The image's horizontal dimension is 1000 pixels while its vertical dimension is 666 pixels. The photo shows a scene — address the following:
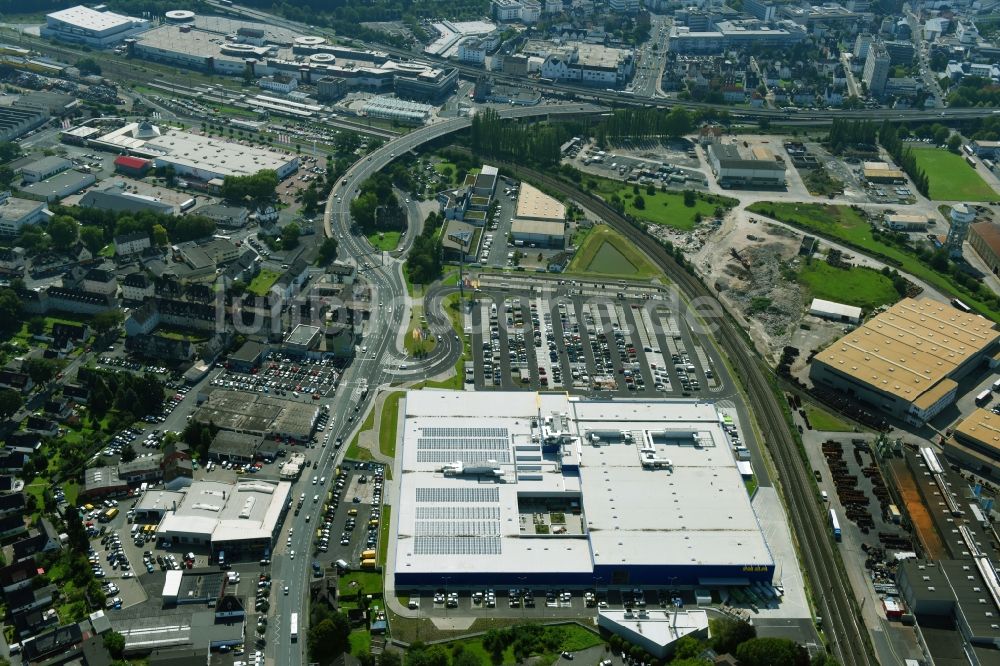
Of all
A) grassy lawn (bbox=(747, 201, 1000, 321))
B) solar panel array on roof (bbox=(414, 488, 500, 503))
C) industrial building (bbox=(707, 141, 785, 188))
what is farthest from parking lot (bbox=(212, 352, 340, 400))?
industrial building (bbox=(707, 141, 785, 188))

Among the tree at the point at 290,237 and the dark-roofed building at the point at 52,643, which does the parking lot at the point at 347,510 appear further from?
the tree at the point at 290,237

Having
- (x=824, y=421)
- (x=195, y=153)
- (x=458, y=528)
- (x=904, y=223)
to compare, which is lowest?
(x=458, y=528)

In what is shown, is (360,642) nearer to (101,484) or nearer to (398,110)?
(101,484)

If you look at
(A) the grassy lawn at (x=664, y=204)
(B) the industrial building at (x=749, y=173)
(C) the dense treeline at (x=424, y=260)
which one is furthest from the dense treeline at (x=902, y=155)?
(C) the dense treeline at (x=424, y=260)

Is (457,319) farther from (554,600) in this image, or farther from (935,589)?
(935,589)

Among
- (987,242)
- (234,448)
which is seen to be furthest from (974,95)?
(234,448)
